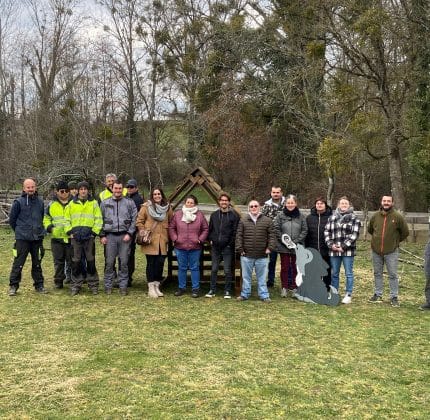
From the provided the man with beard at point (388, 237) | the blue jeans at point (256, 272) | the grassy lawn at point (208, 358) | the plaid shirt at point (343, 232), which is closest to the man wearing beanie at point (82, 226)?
the grassy lawn at point (208, 358)

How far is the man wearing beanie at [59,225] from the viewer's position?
7754mm

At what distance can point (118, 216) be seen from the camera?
7.64 metres

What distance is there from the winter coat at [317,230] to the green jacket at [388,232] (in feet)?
2.28

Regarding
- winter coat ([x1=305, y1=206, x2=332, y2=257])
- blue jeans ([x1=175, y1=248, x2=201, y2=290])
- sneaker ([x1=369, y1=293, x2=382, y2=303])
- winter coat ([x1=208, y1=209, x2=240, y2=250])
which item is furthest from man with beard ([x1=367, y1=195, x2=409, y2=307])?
blue jeans ([x1=175, y1=248, x2=201, y2=290])

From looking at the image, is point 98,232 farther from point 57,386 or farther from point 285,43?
point 285,43

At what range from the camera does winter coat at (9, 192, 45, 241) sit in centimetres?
758

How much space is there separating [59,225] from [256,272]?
2.99m

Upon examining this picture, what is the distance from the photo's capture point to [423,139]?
13.4m

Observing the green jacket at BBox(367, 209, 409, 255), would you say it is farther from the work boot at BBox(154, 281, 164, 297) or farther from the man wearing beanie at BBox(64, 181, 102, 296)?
the man wearing beanie at BBox(64, 181, 102, 296)

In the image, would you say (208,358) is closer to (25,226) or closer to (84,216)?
(84,216)

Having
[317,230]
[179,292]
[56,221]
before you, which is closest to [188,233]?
[179,292]

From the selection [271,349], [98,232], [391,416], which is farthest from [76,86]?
[391,416]

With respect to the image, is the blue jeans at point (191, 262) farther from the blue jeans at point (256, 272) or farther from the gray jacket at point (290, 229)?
the gray jacket at point (290, 229)

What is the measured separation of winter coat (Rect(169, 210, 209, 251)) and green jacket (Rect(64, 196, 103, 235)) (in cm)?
108
